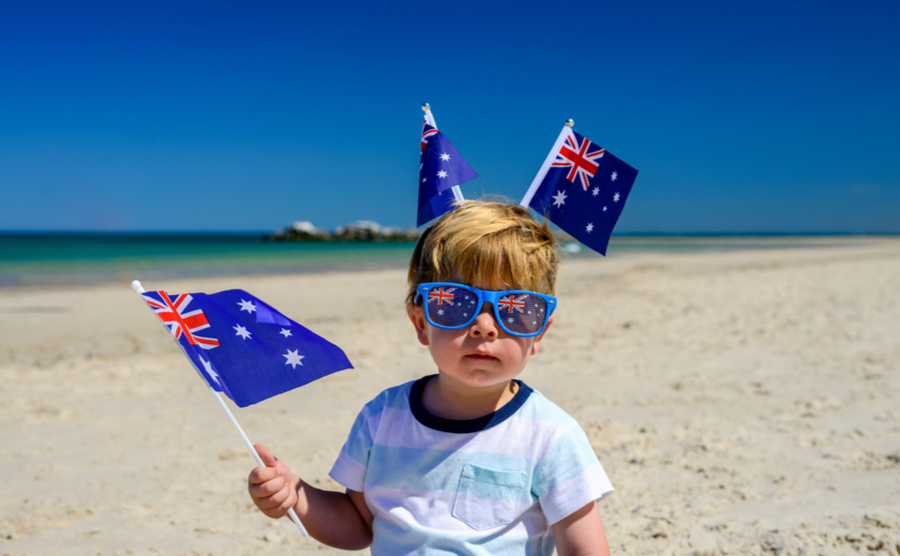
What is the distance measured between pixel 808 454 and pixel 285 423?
126 inches

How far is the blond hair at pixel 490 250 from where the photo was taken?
1.53 m

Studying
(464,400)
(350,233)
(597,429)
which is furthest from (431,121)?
(350,233)

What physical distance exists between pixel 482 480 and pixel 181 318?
974mm

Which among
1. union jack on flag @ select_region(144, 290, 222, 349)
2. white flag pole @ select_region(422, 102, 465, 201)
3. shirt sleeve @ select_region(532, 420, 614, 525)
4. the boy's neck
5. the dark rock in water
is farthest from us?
the dark rock in water

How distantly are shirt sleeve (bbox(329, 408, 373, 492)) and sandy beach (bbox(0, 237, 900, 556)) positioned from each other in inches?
44.0

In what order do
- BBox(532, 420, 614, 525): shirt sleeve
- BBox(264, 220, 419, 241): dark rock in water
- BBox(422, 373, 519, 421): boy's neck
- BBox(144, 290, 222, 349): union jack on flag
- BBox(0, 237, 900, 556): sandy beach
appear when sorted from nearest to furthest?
BBox(532, 420, 614, 525): shirt sleeve → BBox(422, 373, 519, 421): boy's neck → BBox(144, 290, 222, 349): union jack on flag → BBox(0, 237, 900, 556): sandy beach → BBox(264, 220, 419, 241): dark rock in water

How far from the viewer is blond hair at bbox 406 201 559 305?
1529mm

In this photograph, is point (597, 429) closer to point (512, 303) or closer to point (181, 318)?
point (512, 303)

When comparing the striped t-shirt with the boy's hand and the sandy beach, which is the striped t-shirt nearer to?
the boy's hand

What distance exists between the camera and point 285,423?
13.6 ft

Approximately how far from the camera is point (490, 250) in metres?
1.53

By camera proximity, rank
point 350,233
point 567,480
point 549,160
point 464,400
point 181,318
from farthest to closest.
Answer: point 350,233, point 549,160, point 181,318, point 464,400, point 567,480

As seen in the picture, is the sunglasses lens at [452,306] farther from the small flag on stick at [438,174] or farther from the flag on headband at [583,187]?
the flag on headband at [583,187]

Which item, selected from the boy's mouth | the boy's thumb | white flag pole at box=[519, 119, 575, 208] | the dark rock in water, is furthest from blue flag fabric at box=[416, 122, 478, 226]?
the dark rock in water
